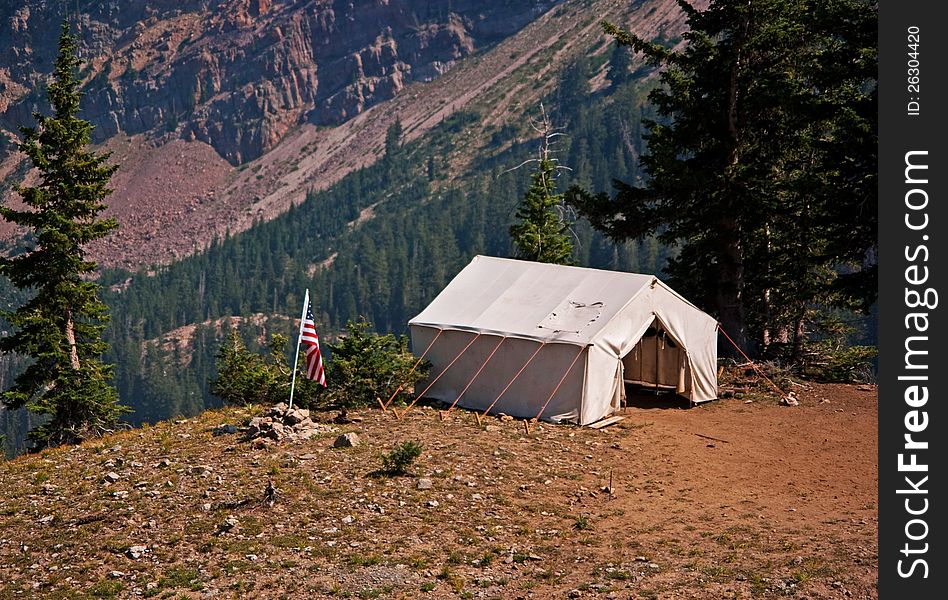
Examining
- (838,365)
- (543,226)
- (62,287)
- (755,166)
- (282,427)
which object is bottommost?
(282,427)

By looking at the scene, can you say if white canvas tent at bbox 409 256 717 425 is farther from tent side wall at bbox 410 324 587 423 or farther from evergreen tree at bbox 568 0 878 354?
evergreen tree at bbox 568 0 878 354

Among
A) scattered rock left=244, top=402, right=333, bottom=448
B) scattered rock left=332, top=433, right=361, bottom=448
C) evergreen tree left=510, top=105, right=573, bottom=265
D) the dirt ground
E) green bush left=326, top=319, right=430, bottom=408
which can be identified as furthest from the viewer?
evergreen tree left=510, top=105, right=573, bottom=265

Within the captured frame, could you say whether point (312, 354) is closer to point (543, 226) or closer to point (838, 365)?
point (838, 365)

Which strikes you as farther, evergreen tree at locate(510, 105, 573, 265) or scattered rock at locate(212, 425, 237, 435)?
evergreen tree at locate(510, 105, 573, 265)

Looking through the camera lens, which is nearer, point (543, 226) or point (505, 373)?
point (505, 373)

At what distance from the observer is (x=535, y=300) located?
1041 inches

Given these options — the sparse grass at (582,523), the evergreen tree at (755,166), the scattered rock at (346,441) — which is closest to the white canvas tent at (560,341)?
the evergreen tree at (755,166)

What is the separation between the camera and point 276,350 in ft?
127

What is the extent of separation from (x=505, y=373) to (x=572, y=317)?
2.06m

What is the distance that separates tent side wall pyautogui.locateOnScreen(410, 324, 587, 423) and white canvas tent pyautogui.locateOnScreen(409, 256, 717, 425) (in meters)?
0.02

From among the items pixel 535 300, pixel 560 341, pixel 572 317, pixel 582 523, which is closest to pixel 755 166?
pixel 535 300

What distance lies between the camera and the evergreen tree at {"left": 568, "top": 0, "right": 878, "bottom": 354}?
25.8 m

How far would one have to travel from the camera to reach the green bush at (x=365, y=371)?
25.2 meters

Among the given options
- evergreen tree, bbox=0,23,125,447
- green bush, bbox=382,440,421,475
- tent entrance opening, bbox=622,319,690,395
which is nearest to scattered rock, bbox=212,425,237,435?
green bush, bbox=382,440,421,475
